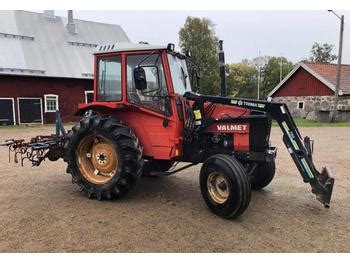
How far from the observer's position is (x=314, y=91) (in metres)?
26.1

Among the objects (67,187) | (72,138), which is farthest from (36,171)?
(72,138)

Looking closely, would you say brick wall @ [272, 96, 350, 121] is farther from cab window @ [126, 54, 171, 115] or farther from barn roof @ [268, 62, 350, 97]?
cab window @ [126, 54, 171, 115]

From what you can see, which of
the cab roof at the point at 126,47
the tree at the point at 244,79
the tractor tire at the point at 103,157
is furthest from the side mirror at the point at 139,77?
the tree at the point at 244,79

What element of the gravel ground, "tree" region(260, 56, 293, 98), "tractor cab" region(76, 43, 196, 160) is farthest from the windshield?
"tree" region(260, 56, 293, 98)

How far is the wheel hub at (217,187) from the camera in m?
4.62

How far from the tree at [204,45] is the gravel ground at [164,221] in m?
27.9

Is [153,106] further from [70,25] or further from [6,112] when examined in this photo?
[70,25]

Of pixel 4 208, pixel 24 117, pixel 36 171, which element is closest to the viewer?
pixel 4 208

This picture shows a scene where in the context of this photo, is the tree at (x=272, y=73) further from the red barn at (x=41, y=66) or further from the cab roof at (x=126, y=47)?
the cab roof at (x=126, y=47)

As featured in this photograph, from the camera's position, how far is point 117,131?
5148 mm

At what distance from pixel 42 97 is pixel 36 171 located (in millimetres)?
15546

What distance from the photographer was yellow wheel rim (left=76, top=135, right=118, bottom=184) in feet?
18.0

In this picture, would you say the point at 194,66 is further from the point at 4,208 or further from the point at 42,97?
the point at 42,97

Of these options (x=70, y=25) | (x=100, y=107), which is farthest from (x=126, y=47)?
(x=70, y=25)
